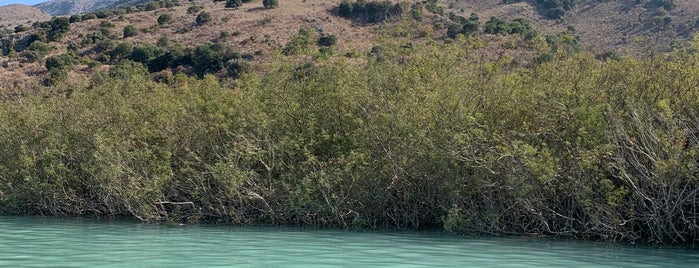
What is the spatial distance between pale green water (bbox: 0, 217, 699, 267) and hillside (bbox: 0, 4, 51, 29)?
152m

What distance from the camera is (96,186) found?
2194 centimetres

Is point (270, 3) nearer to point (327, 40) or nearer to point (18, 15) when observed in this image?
point (327, 40)

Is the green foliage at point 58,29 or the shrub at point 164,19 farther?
the shrub at point 164,19

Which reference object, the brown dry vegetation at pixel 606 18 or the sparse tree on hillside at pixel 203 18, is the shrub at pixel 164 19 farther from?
the brown dry vegetation at pixel 606 18

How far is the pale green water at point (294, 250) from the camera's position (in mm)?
12977

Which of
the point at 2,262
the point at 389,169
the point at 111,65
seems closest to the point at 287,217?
the point at 389,169

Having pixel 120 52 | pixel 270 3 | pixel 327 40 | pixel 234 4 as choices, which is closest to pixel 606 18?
pixel 327 40

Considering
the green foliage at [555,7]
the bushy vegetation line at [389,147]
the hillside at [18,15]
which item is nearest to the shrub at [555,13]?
the green foliage at [555,7]

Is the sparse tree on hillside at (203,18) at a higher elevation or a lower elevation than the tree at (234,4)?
lower

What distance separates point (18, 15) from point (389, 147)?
17661 centimetres

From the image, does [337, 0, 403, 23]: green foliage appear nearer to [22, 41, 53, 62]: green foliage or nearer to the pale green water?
[22, 41, 53, 62]: green foliage

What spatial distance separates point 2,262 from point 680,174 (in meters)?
11.7

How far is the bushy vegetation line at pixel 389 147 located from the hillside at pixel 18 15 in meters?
146

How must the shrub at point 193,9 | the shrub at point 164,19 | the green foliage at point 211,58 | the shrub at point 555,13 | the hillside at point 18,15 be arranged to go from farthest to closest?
the hillside at point 18,15 → the shrub at point 555,13 → the shrub at point 193,9 → the shrub at point 164,19 → the green foliage at point 211,58
